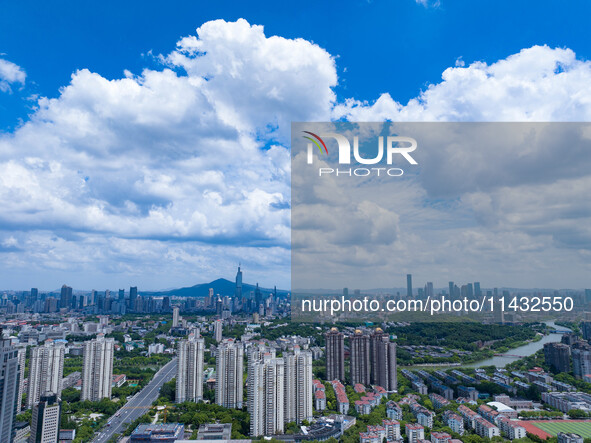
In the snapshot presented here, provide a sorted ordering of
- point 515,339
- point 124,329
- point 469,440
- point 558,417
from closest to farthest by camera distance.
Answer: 1. point 469,440
2. point 558,417
3. point 515,339
4. point 124,329

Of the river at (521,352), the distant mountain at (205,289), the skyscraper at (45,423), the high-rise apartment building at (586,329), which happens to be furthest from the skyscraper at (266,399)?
the distant mountain at (205,289)

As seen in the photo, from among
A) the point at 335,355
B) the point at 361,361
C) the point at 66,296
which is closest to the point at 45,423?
the point at 335,355

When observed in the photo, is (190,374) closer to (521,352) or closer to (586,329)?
(521,352)

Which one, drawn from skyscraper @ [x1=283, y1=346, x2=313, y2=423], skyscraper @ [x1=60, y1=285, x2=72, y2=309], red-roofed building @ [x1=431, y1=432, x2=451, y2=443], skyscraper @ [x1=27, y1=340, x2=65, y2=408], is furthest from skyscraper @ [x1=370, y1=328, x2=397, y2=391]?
skyscraper @ [x1=60, y1=285, x2=72, y2=309]

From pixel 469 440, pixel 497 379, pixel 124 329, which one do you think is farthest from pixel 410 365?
pixel 124 329

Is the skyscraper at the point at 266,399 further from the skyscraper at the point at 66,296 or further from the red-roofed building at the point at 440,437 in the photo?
the skyscraper at the point at 66,296

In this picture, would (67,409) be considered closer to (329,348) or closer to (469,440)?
(329,348)
